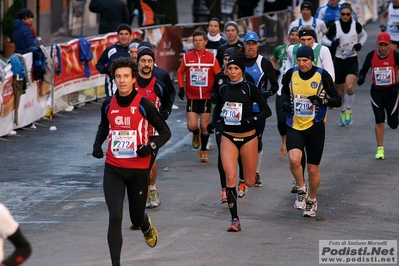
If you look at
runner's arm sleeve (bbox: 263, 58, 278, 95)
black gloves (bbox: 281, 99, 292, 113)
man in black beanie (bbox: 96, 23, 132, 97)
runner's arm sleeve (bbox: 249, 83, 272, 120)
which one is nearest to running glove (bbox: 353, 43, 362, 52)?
man in black beanie (bbox: 96, 23, 132, 97)

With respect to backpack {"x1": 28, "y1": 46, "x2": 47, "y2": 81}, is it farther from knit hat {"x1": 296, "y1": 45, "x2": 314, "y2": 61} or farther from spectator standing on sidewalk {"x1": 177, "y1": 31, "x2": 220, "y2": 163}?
knit hat {"x1": 296, "y1": 45, "x2": 314, "y2": 61}

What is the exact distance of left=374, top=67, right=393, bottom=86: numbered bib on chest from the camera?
47.2 feet

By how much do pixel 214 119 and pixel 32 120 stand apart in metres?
7.27

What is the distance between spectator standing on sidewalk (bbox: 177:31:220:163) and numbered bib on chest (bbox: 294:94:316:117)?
11.4ft

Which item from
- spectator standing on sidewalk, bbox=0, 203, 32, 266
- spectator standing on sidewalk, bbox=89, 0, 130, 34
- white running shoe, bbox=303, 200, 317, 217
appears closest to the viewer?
spectator standing on sidewalk, bbox=0, 203, 32, 266

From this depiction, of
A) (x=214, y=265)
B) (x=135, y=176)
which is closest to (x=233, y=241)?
(x=214, y=265)

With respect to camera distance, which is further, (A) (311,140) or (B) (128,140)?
(A) (311,140)

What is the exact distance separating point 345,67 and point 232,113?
298 inches

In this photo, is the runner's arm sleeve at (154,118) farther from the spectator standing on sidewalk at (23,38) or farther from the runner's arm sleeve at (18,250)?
the spectator standing on sidewalk at (23,38)

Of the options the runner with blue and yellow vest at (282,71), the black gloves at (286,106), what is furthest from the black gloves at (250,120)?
the runner with blue and yellow vest at (282,71)

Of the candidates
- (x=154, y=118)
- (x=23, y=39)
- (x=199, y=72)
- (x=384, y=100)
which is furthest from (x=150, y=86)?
(x=23, y=39)

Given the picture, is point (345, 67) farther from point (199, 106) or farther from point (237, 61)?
point (237, 61)

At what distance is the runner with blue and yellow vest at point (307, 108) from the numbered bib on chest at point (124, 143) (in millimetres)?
2625

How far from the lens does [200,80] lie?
14102 mm
